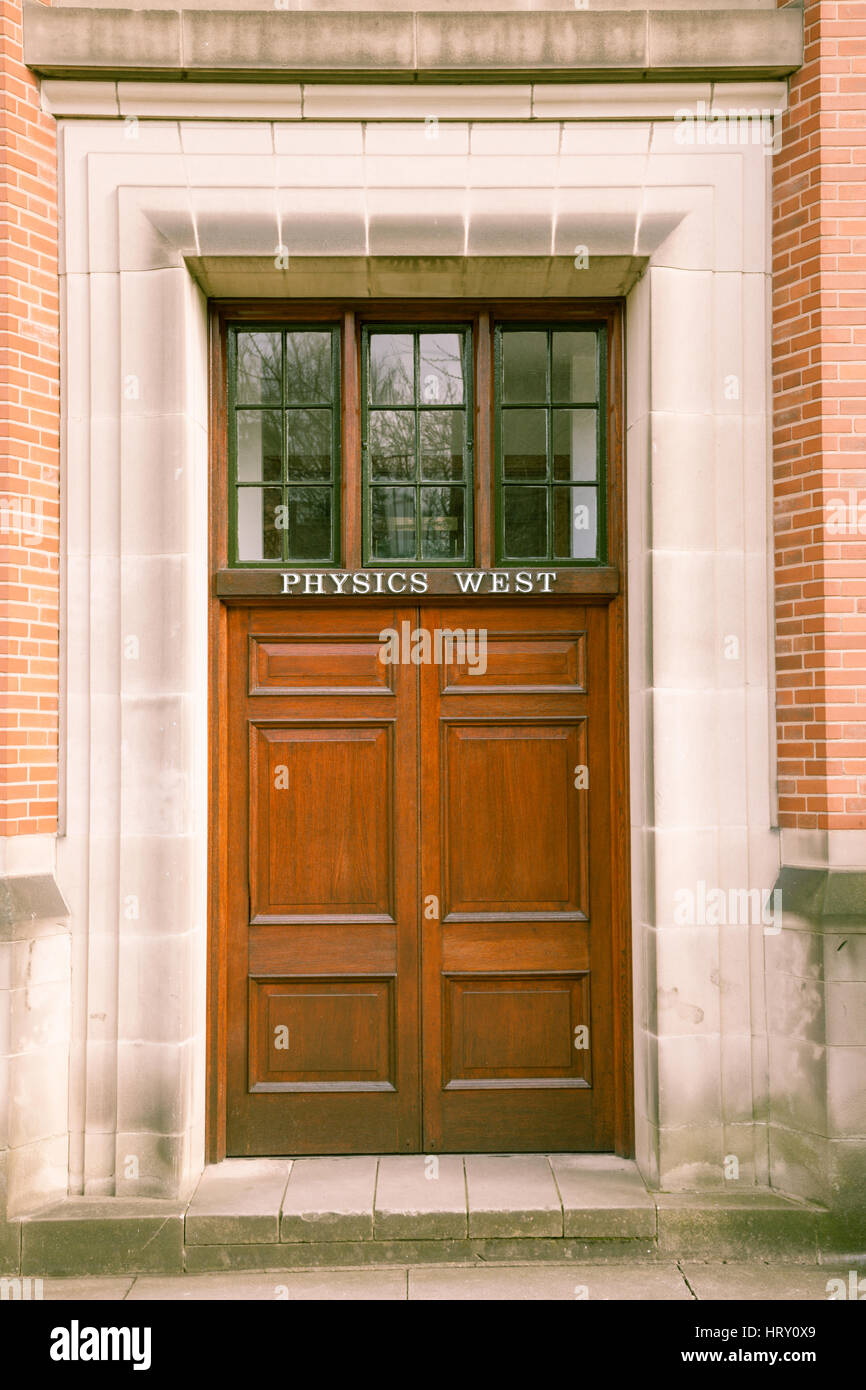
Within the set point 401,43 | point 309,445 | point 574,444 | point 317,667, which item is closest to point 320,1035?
point 317,667

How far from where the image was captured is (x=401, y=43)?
15.2ft

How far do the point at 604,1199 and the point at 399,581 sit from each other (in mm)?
3087

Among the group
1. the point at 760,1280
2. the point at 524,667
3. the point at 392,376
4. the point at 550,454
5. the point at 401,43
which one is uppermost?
the point at 401,43

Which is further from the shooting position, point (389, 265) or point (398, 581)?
point (398, 581)

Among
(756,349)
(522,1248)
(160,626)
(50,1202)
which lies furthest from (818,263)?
(50,1202)

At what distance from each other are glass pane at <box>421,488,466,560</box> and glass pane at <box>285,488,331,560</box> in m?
0.50

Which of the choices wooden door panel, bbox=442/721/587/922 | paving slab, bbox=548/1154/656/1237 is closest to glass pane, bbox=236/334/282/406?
wooden door panel, bbox=442/721/587/922

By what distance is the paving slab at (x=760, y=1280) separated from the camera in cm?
416

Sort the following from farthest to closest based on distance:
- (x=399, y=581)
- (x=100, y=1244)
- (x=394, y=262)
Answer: (x=399, y=581) < (x=394, y=262) < (x=100, y=1244)

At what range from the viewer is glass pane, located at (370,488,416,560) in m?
5.16

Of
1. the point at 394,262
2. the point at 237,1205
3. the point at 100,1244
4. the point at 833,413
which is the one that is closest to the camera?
the point at 100,1244

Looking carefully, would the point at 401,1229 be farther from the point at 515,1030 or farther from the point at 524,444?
the point at 524,444

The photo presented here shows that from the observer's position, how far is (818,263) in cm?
460

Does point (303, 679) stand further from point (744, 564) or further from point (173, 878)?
point (744, 564)
